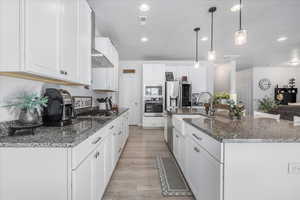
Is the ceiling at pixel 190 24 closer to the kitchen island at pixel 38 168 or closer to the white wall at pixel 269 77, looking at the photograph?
the kitchen island at pixel 38 168

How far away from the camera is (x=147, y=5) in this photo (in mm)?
2480

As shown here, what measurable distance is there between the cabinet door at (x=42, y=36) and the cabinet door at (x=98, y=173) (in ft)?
2.57

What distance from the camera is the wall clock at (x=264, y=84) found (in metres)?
7.79

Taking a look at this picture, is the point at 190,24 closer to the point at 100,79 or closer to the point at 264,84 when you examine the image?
the point at 100,79

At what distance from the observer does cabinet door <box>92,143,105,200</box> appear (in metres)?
1.28

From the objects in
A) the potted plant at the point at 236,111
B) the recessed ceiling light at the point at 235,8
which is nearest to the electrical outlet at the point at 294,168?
the potted plant at the point at 236,111

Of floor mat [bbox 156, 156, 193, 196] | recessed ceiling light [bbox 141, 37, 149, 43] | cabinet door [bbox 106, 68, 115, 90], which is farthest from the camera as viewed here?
recessed ceiling light [bbox 141, 37, 149, 43]

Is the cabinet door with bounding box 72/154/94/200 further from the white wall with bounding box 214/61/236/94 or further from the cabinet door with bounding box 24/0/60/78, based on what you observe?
the white wall with bounding box 214/61/236/94

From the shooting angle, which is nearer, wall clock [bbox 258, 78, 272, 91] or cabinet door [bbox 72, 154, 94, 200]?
cabinet door [bbox 72, 154, 94, 200]

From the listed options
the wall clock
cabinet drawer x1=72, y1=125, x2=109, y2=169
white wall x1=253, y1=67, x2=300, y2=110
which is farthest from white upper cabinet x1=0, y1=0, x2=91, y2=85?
the wall clock

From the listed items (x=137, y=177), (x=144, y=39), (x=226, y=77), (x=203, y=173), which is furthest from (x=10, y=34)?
(x=226, y=77)

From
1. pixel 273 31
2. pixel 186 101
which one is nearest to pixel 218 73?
pixel 186 101

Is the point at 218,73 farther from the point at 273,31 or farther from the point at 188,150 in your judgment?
the point at 188,150

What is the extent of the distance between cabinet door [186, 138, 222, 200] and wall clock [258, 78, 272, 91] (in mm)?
8248
